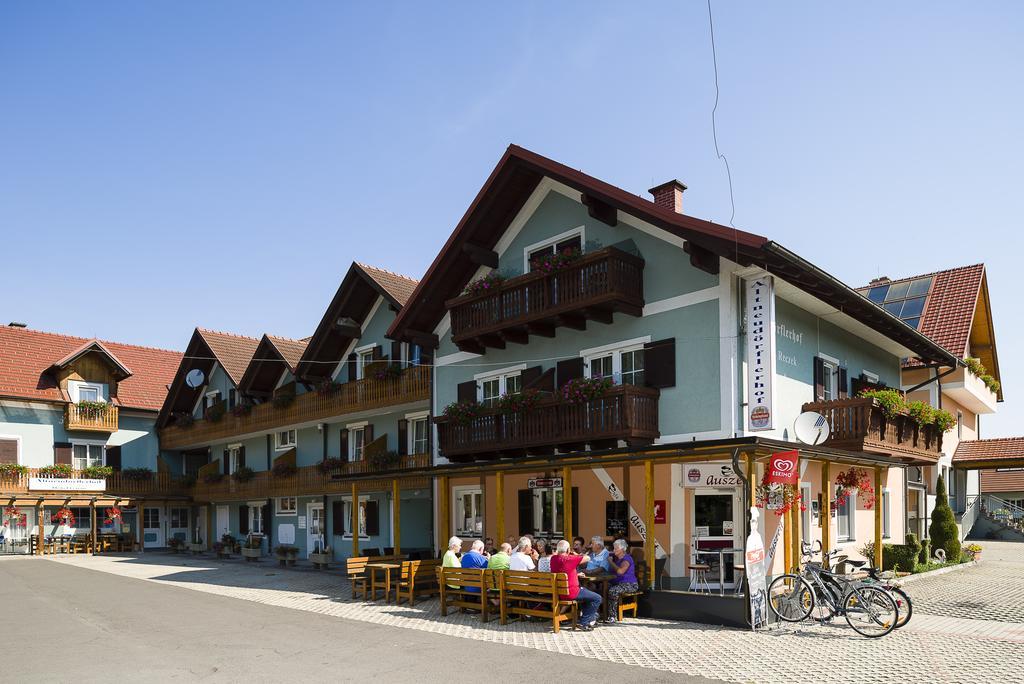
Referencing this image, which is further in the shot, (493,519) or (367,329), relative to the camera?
(367,329)

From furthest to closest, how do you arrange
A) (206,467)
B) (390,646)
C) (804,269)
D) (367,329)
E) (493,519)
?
1. (206,467)
2. (367,329)
3. (493,519)
4. (804,269)
5. (390,646)

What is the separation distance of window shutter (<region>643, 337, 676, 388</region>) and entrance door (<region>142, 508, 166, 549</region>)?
96.7ft

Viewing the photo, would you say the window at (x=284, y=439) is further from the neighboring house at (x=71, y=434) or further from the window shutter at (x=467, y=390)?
the window shutter at (x=467, y=390)

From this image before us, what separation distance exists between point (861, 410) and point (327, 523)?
18.4m

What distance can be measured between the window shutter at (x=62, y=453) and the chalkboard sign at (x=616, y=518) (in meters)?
27.4

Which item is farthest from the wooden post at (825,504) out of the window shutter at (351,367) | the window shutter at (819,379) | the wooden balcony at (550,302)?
the window shutter at (351,367)

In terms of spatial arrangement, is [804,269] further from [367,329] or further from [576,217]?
[367,329]

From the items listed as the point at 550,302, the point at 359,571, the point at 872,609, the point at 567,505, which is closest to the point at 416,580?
the point at 359,571

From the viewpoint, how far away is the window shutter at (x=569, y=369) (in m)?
19.0

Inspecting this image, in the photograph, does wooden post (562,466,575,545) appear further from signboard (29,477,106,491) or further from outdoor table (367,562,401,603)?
signboard (29,477,106,491)

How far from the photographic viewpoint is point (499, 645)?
484 inches

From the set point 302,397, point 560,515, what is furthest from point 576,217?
point 302,397

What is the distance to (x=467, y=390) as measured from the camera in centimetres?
2203

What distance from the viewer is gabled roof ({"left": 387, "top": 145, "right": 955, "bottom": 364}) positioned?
51.2 feet
